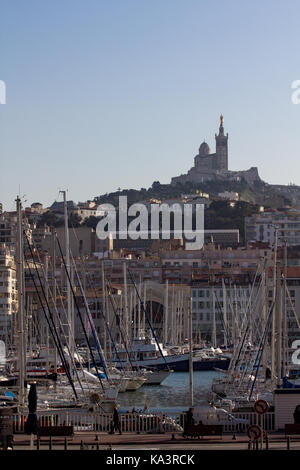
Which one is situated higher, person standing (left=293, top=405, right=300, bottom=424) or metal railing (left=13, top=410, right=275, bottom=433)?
person standing (left=293, top=405, right=300, bottom=424)

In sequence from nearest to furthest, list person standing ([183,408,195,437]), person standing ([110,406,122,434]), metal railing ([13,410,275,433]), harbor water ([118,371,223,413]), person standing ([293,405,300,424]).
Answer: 1. person standing ([183,408,195,437])
2. person standing ([293,405,300,424])
3. person standing ([110,406,122,434])
4. metal railing ([13,410,275,433])
5. harbor water ([118,371,223,413])

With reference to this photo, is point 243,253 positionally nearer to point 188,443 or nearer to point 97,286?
point 97,286

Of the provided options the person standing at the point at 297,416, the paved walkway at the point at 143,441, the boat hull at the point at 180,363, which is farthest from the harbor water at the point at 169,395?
the paved walkway at the point at 143,441

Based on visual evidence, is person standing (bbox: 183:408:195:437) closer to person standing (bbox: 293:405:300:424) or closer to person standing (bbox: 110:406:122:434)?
person standing (bbox: 110:406:122:434)

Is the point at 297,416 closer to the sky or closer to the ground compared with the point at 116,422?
closer to the sky

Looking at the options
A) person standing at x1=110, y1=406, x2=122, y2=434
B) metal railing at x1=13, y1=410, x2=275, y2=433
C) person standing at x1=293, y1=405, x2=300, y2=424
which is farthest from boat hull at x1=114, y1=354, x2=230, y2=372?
person standing at x1=293, y1=405, x2=300, y2=424

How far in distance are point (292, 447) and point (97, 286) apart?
8105 cm

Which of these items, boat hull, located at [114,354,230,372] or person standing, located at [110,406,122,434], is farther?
boat hull, located at [114,354,230,372]

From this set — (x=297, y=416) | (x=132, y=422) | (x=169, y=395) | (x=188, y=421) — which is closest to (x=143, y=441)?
(x=188, y=421)

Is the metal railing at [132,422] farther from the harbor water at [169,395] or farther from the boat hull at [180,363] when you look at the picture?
the boat hull at [180,363]

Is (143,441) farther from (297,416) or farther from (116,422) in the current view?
(297,416)

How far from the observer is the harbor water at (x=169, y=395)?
41125 millimetres

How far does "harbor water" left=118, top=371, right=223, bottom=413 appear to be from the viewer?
41.1 meters

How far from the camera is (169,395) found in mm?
47000
